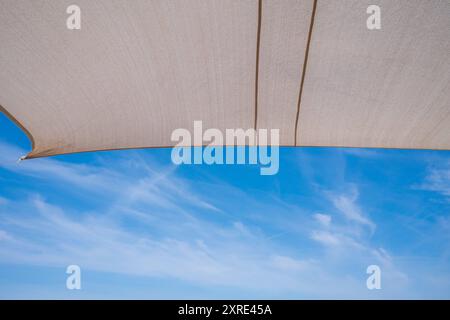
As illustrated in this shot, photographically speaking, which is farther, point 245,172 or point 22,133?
point 245,172

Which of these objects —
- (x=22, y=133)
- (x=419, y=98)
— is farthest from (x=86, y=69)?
(x=419, y=98)

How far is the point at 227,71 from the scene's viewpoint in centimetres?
444

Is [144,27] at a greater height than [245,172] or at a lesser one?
lesser

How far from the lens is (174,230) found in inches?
323

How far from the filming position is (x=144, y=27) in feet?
12.8

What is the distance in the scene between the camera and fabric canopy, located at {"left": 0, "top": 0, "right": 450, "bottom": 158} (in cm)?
365

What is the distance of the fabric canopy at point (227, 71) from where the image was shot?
12.0 feet

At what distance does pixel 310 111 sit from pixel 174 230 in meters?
4.41

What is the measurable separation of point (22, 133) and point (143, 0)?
2.93 metres
